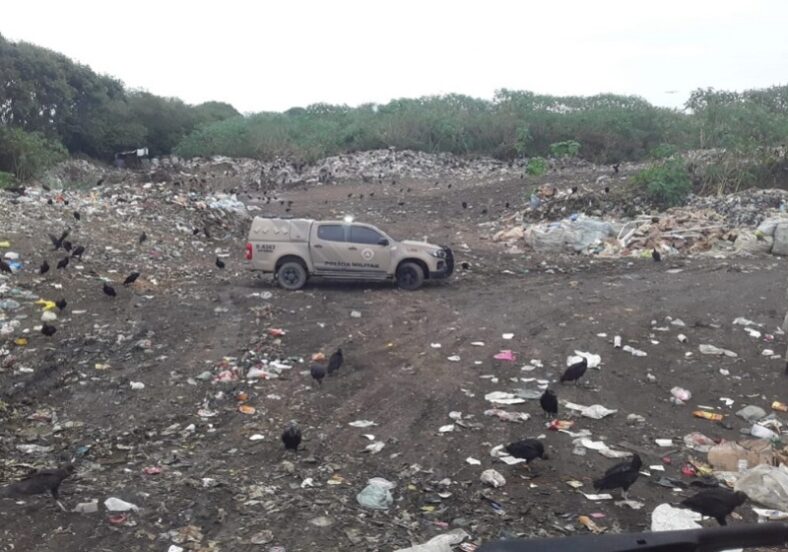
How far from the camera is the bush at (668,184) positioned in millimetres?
19734

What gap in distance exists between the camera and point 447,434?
21.4ft

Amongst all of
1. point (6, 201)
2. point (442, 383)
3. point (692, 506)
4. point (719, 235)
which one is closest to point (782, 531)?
point (692, 506)

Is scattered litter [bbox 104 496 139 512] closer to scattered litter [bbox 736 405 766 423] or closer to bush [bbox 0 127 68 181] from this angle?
scattered litter [bbox 736 405 766 423]

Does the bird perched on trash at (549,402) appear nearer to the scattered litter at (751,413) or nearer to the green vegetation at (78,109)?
the scattered litter at (751,413)

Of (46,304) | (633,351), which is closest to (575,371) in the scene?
(633,351)

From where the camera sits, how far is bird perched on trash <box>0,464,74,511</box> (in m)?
5.14

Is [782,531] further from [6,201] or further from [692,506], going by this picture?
[6,201]

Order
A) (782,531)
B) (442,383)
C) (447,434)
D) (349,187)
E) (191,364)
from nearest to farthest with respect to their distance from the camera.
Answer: (782,531), (447,434), (442,383), (191,364), (349,187)

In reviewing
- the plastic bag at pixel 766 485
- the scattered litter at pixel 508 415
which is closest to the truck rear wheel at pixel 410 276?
the scattered litter at pixel 508 415

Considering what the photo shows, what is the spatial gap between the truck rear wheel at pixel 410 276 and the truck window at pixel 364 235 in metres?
0.69

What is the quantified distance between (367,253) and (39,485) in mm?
7873

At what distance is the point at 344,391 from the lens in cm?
772

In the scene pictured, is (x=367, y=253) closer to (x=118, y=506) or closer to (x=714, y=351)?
(x=714, y=351)

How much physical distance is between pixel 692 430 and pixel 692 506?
216 centimetres
